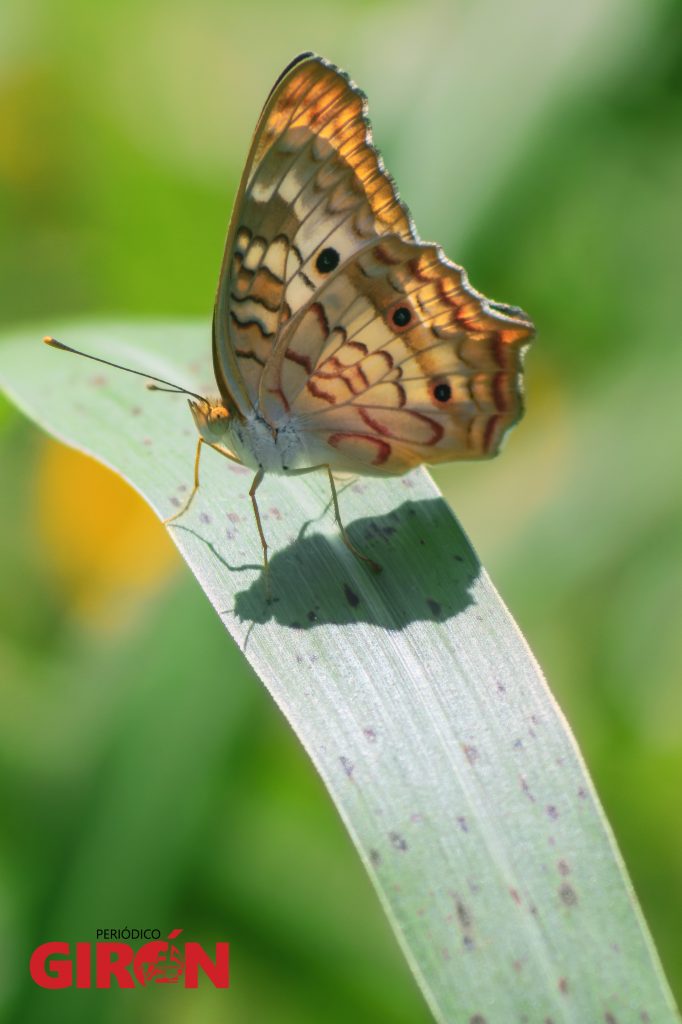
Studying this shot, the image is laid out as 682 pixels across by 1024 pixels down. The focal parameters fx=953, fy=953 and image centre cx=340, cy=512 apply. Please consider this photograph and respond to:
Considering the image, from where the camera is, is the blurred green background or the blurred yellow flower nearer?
the blurred green background

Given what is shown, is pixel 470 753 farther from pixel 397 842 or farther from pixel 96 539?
pixel 96 539

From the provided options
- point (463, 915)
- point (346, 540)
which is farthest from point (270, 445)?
point (463, 915)

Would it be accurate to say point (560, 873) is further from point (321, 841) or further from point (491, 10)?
point (491, 10)

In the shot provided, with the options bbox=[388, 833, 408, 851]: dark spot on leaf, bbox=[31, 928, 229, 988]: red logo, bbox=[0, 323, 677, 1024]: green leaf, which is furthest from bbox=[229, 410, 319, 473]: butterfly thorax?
bbox=[31, 928, 229, 988]: red logo

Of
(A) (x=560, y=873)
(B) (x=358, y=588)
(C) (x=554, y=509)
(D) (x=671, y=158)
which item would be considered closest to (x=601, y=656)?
(C) (x=554, y=509)

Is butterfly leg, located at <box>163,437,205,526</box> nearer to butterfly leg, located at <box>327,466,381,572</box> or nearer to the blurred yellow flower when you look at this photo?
butterfly leg, located at <box>327,466,381,572</box>

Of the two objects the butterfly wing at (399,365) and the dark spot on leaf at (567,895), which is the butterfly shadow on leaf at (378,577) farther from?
the dark spot on leaf at (567,895)
